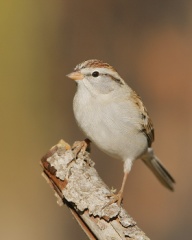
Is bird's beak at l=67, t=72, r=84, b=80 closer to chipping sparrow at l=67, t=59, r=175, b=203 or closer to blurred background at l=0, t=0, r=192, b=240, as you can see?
chipping sparrow at l=67, t=59, r=175, b=203

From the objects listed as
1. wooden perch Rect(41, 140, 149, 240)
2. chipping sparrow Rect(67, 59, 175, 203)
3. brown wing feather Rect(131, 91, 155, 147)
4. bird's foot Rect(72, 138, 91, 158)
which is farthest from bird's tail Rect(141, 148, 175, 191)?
wooden perch Rect(41, 140, 149, 240)

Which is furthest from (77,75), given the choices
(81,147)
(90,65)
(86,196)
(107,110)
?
(86,196)

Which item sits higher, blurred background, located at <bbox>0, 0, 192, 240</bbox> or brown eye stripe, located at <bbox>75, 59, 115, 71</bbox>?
brown eye stripe, located at <bbox>75, 59, 115, 71</bbox>

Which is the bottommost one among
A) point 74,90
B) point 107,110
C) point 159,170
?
point 159,170

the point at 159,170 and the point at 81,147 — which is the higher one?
the point at 81,147

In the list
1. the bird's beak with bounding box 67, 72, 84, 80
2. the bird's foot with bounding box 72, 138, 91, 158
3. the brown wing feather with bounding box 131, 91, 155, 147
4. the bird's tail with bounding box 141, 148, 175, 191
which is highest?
the bird's beak with bounding box 67, 72, 84, 80

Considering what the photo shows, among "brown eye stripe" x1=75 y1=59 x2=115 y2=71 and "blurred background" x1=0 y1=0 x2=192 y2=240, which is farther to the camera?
"blurred background" x1=0 y1=0 x2=192 y2=240

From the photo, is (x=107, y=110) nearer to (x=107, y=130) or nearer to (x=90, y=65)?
(x=107, y=130)

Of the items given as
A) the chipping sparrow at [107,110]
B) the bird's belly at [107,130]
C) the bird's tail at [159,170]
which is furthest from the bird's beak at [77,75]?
the bird's tail at [159,170]
